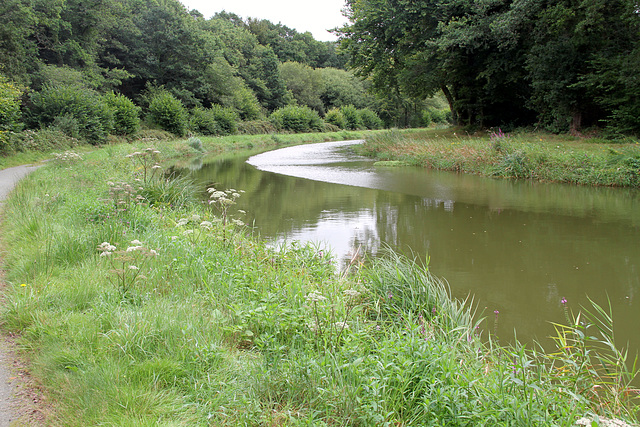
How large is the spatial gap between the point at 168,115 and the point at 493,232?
33.1 meters

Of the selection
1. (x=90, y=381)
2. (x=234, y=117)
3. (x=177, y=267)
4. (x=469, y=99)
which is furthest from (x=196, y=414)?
(x=234, y=117)

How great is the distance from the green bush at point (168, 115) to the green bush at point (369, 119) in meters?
40.0

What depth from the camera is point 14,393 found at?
278cm

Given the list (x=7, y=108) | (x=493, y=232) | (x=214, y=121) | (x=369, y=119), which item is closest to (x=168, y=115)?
(x=214, y=121)

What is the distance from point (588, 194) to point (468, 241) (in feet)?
20.9

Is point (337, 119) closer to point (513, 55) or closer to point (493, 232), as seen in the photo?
point (513, 55)

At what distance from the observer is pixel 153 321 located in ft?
11.1

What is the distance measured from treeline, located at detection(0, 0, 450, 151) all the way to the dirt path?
1587cm

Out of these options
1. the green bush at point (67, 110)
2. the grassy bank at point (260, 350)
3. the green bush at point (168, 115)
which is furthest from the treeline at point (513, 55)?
the green bush at point (168, 115)

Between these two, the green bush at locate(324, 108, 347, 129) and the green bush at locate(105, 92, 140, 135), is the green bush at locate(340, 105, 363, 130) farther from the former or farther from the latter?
the green bush at locate(105, 92, 140, 135)

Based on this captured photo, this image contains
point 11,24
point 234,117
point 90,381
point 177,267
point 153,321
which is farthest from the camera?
point 234,117

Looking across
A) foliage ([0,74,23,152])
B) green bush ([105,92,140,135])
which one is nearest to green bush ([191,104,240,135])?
green bush ([105,92,140,135])

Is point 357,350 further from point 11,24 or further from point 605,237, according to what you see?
point 11,24

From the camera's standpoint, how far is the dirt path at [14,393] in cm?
253
